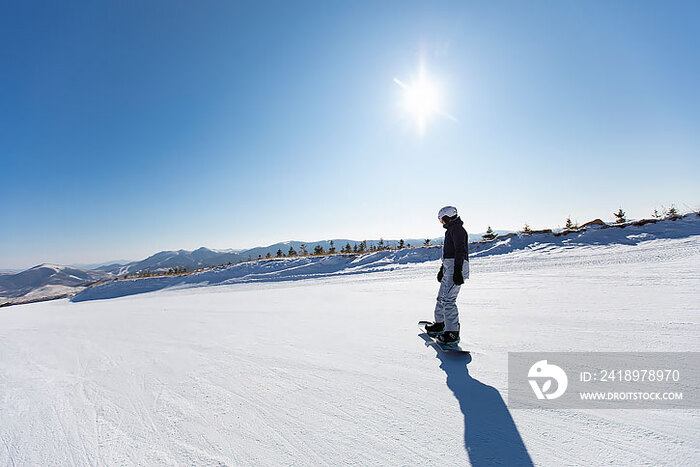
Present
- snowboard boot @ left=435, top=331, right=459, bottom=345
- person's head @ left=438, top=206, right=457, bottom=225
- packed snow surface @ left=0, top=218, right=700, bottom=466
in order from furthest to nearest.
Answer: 1. person's head @ left=438, top=206, right=457, bottom=225
2. snowboard boot @ left=435, top=331, right=459, bottom=345
3. packed snow surface @ left=0, top=218, right=700, bottom=466

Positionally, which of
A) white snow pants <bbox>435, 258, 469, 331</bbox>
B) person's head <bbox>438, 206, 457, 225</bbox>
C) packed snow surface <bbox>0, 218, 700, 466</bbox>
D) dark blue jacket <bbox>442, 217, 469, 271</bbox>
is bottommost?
packed snow surface <bbox>0, 218, 700, 466</bbox>

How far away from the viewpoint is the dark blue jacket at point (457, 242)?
→ 3.82 m

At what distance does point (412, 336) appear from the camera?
436cm

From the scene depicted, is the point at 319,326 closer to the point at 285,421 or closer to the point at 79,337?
the point at 285,421

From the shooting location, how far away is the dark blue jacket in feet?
12.5

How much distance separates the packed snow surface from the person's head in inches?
72.3

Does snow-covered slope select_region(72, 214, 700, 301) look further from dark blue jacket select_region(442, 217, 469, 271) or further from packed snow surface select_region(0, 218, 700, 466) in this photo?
dark blue jacket select_region(442, 217, 469, 271)

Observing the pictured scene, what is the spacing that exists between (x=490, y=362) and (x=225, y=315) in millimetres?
6001

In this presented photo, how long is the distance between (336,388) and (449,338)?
1.77 m

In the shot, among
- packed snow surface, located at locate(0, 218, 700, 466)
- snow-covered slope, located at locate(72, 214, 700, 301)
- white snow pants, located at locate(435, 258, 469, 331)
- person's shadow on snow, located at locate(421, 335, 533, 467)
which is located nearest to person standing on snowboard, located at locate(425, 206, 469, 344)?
white snow pants, located at locate(435, 258, 469, 331)

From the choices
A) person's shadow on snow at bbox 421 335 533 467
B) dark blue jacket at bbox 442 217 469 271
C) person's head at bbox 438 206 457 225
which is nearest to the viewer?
person's shadow on snow at bbox 421 335 533 467

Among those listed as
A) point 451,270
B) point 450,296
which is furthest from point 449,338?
point 451,270

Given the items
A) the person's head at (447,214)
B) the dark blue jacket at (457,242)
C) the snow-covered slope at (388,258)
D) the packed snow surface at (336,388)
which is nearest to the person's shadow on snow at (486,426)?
the packed snow surface at (336,388)

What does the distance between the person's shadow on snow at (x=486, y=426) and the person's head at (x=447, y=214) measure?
2068 mm
